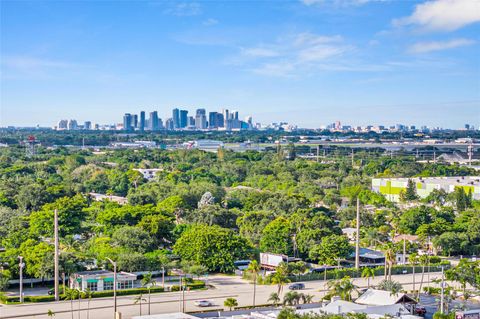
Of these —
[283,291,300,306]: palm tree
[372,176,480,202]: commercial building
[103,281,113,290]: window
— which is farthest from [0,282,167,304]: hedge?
[372,176,480,202]: commercial building

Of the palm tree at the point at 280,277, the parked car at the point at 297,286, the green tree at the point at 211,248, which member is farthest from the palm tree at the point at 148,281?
the parked car at the point at 297,286

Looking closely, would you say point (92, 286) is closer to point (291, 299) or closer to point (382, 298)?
point (291, 299)

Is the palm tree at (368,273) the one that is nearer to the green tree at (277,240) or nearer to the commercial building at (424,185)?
the green tree at (277,240)

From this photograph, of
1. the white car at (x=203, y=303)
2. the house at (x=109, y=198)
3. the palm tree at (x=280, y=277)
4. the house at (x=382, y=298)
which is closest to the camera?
the house at (x=382, y=298)

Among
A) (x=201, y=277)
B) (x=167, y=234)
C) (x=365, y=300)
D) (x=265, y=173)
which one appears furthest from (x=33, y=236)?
(x=265, y=173)

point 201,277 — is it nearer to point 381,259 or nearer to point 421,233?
point 381,259

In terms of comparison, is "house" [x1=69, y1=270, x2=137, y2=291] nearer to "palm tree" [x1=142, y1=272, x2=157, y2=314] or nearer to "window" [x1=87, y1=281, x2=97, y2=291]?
"window" [x1=87, y1=281, x2=97, y2=291]

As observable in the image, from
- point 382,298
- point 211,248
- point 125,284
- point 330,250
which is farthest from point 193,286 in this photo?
point 382,298
